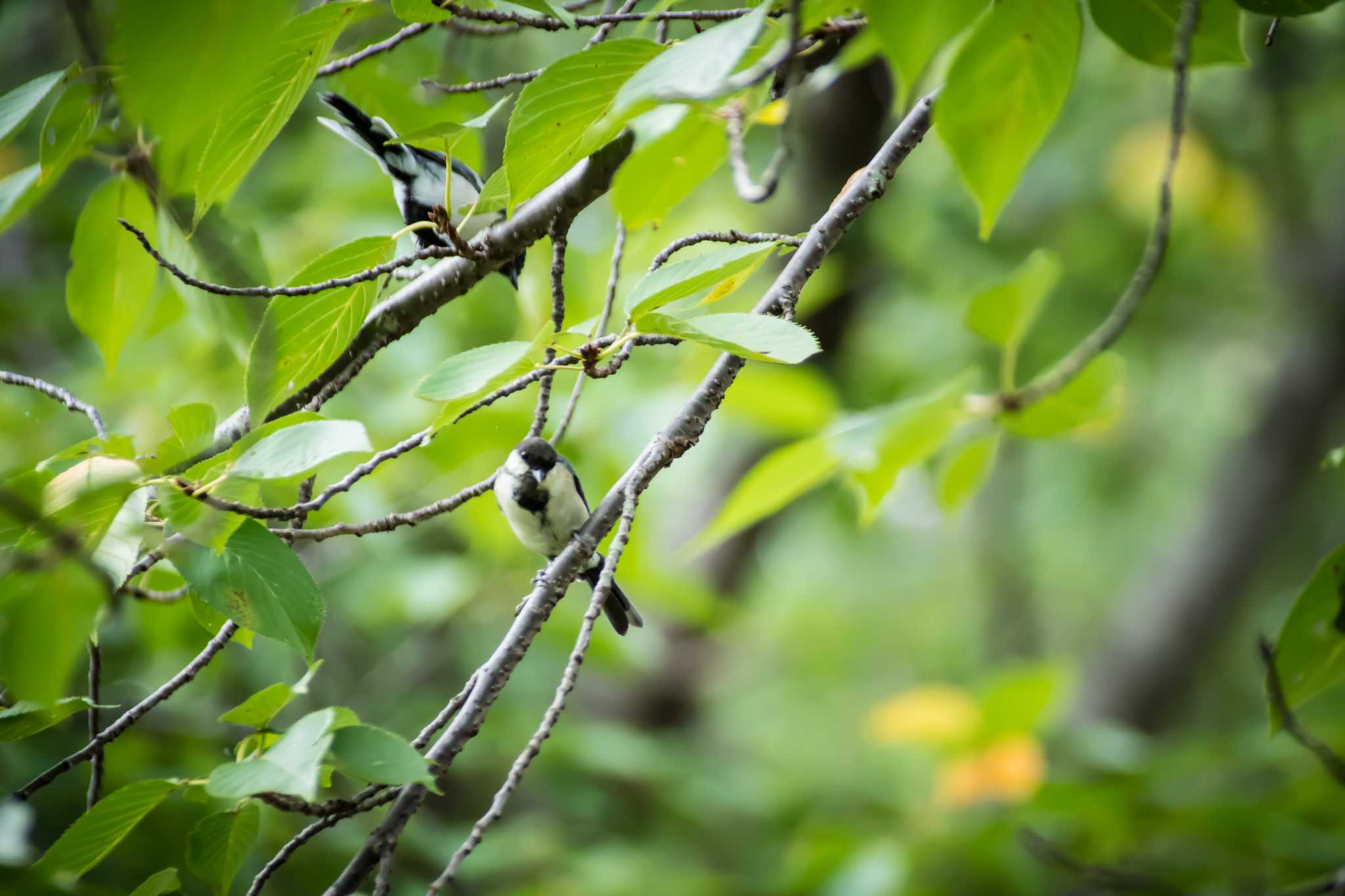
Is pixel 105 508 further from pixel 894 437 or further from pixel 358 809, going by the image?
pixel 894 437

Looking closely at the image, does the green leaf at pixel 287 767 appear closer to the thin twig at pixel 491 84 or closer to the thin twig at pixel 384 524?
the thin twig at pixel 384 524

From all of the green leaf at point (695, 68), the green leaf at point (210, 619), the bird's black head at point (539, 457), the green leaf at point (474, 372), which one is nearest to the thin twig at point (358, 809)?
the green leaf at point (210, 619)

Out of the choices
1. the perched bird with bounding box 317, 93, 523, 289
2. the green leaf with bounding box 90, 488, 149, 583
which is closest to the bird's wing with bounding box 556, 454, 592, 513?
the perched bird with bounding box 317, 93, 523, 289

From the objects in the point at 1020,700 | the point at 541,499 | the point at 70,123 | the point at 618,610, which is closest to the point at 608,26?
the point at 70,123

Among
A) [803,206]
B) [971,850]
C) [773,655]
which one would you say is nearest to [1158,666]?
[971,850]

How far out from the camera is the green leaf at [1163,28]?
929mm

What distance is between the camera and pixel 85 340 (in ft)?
12.7

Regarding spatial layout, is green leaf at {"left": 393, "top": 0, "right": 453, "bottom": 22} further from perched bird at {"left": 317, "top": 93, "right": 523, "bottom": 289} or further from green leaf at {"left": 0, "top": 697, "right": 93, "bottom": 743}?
green leaf at {"left": 0, "top": 697, "right": 93, "bottom": 743}

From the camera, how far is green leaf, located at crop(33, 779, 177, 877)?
1.05m

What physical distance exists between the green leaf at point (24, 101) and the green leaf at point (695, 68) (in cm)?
70

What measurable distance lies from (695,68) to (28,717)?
3.73 feet

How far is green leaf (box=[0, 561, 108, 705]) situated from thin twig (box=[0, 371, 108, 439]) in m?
0.60

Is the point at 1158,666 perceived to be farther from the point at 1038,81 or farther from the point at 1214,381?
the point at 1038,81

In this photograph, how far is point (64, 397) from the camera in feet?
4.64
